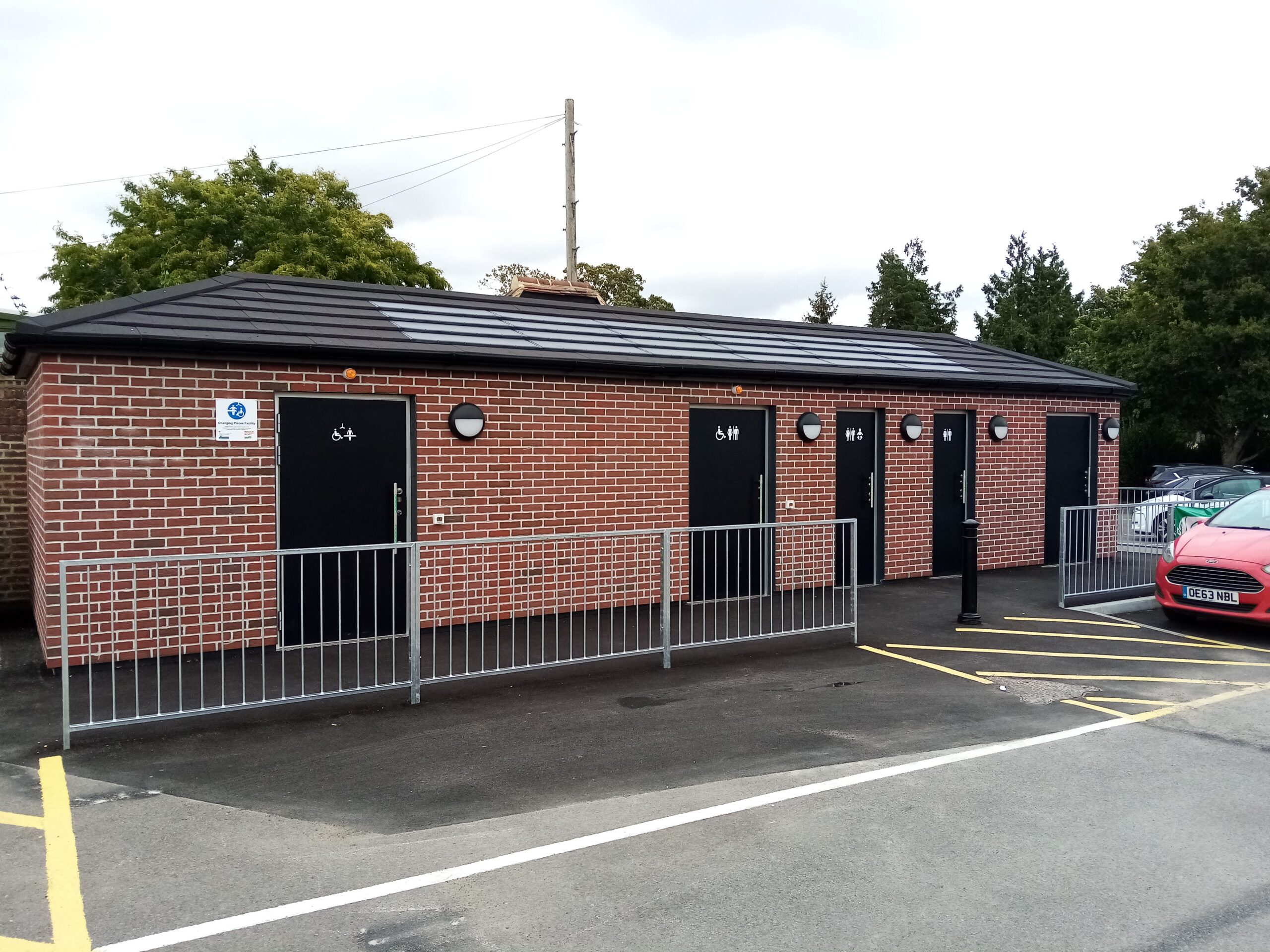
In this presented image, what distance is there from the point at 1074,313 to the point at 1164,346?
27098 mm

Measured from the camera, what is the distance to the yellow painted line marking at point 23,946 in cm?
339

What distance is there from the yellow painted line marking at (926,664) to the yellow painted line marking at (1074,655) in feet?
0.76

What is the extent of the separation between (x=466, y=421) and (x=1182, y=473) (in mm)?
24105

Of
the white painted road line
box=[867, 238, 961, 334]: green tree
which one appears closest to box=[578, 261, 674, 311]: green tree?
box=[867, 238, 961, 334]: green tree

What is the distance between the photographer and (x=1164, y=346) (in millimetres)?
31250

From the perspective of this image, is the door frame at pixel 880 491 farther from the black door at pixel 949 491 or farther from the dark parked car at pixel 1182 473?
the dark parked car at pixel 1182 473

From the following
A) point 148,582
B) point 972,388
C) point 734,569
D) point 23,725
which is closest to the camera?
point 23,725

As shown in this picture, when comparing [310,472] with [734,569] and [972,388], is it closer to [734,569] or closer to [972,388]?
[734,569]

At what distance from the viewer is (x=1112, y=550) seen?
11.8 m

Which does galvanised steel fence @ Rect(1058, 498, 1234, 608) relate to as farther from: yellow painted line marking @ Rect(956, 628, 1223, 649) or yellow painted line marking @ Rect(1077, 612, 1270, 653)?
yellow painted line marking @ Rect(956, 628, 1223, 649)

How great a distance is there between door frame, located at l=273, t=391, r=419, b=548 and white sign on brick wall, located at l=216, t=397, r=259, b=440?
0.61 feet

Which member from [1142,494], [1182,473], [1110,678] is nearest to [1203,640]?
[1110,678]

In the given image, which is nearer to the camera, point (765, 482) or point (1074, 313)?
point (765, 482)

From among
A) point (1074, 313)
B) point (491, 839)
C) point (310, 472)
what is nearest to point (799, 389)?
point (310, 472)
